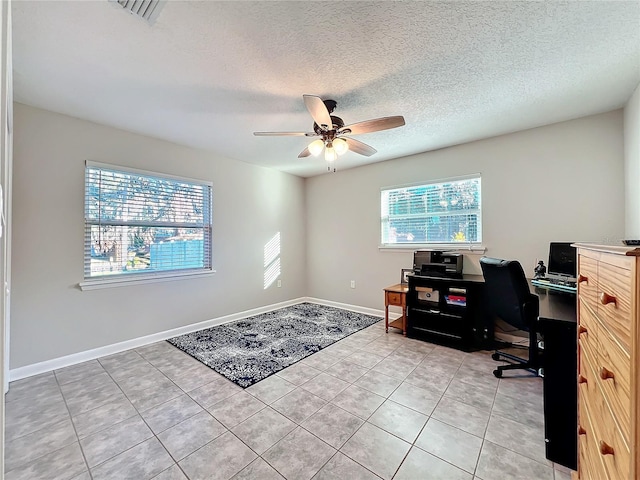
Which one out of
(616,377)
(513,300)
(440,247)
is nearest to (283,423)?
(616,377)

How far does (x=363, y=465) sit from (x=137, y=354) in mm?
2621

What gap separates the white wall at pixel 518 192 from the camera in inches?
104

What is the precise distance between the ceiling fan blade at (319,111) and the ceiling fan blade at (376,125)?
183 mm

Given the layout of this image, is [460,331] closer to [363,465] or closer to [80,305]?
[363,465]

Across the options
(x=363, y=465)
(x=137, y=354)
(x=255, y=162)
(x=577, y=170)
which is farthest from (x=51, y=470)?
(x=577, y=170)

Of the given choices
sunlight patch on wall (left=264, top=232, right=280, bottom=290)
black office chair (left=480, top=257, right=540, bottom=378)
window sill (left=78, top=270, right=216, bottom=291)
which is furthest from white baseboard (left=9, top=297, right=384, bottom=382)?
black office chair (left=480, top=257, right=540, bottom=378)

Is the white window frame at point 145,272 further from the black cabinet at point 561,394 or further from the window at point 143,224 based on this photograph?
the black cabinet at point 561,394

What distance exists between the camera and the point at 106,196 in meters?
2.91

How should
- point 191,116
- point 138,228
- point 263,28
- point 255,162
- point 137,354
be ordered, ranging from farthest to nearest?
point 255,162 → point 138,228 → point 137,354 → point 191,116 → point 263,28

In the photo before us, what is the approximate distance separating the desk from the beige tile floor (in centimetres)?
12

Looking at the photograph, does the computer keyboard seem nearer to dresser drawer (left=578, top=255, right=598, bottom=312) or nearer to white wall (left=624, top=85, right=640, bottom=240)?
white wall (left=624, top=85, right=640, bottom=240)

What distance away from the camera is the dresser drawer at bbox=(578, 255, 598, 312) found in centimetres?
99

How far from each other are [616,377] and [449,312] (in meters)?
2.44

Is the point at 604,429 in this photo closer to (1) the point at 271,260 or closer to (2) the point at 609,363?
(2) the point at 609,363
